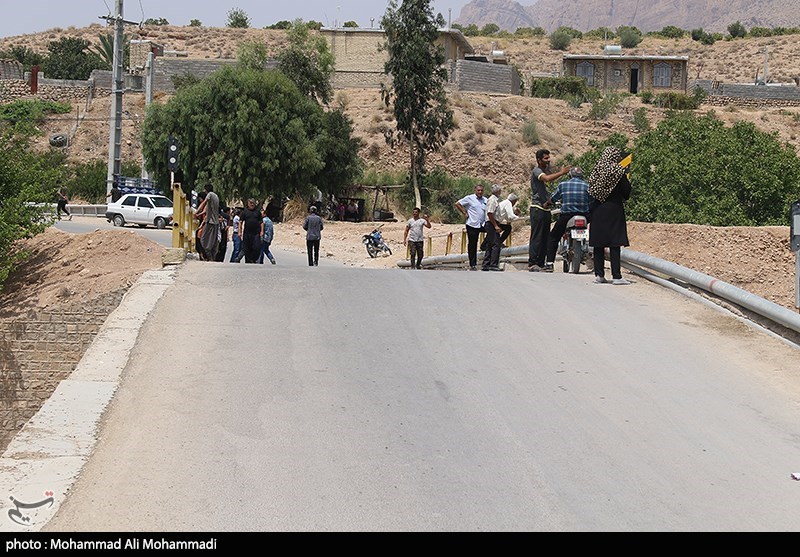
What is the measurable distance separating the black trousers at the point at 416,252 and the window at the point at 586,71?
6679 cm

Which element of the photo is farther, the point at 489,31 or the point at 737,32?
the point at 489,31

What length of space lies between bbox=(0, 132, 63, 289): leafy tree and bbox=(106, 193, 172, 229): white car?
2206 centimetres

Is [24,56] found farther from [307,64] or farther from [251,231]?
[251,231]

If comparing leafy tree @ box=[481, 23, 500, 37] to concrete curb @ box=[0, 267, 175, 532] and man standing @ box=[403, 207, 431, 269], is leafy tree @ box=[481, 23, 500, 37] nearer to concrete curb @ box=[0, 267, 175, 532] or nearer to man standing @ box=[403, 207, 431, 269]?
man standing @ box=[403, 207, 431, 269]

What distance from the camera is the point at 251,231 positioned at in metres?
22.5

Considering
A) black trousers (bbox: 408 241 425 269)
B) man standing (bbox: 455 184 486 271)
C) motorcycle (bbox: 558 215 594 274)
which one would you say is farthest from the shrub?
motorcycle (bbox: 558 215 594 274)

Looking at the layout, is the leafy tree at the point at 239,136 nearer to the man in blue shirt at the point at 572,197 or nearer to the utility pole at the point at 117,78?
the utility pole at the point at 117,78

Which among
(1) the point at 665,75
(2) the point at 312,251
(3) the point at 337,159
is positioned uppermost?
(1) the point at 665,75

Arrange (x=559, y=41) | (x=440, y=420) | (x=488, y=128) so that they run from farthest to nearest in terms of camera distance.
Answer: (x=559, y=41)
(x=488, y=128)
(x=440, y=420)

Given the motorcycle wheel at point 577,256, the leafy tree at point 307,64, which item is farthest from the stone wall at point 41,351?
the leafy tree at point 307,64

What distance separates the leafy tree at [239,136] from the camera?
5091 cm

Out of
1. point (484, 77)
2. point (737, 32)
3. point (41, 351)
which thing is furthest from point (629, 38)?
point (41, 351)

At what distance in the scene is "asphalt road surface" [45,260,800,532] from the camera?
6773 millimetres

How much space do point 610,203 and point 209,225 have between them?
27.8ft
